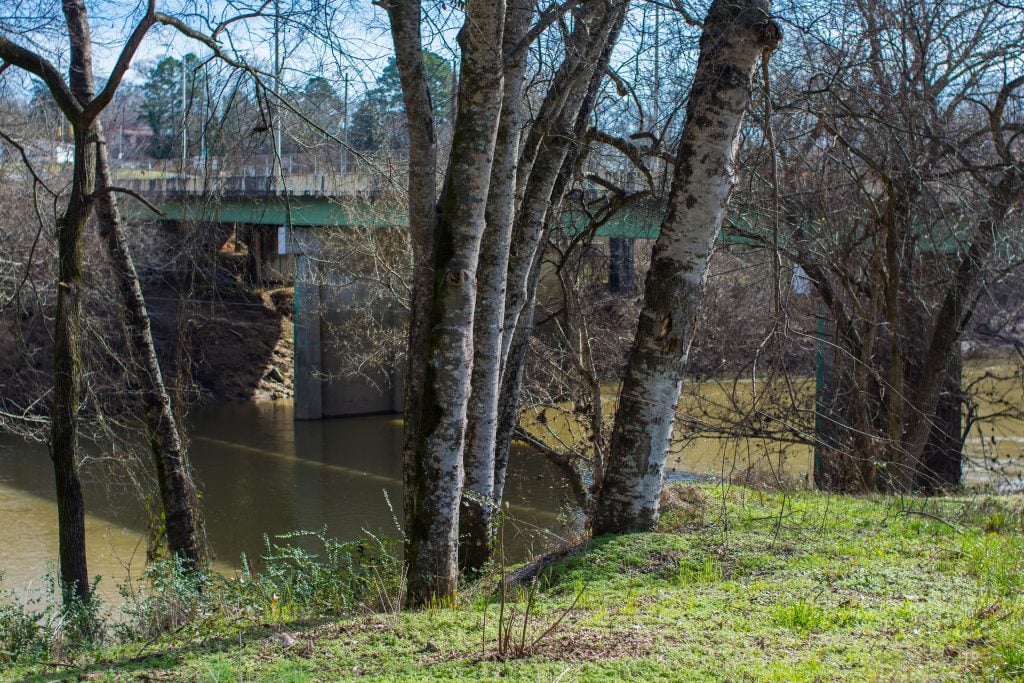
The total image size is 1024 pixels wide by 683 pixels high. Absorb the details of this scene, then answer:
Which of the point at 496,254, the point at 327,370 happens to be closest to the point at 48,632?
the point at 496,254

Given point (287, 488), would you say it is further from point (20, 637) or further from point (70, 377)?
point (20, 637)

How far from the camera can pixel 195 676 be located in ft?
13.5

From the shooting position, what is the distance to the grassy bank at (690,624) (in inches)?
151

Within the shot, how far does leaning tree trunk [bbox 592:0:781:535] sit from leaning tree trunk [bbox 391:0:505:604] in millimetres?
1607

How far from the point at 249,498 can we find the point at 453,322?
44.4ft

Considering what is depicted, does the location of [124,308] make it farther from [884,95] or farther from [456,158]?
[884,95]

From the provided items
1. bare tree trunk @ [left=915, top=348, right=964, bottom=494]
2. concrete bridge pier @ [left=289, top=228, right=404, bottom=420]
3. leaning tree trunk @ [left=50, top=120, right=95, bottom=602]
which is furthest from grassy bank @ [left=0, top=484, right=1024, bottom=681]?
concrete bridge pier @ [left=289, top=228, right=404, bottom=420]

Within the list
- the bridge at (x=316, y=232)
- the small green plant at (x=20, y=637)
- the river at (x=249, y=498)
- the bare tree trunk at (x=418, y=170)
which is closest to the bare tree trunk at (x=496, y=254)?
the bare tree trunk at (x=418, y=170)

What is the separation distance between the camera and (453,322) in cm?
555

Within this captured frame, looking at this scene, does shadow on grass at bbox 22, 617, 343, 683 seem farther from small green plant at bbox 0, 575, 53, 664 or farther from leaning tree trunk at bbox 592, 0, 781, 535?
leaning tree trunk at bbox 592, 0, 781, 535

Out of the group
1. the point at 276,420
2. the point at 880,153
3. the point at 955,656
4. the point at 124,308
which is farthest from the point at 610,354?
the point at 276,420

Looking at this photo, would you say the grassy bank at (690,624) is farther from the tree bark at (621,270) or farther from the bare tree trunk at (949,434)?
the tree bark at (621,270)

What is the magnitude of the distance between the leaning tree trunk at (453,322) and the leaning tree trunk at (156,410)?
4905 mm

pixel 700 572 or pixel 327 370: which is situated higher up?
pixel 700 572
